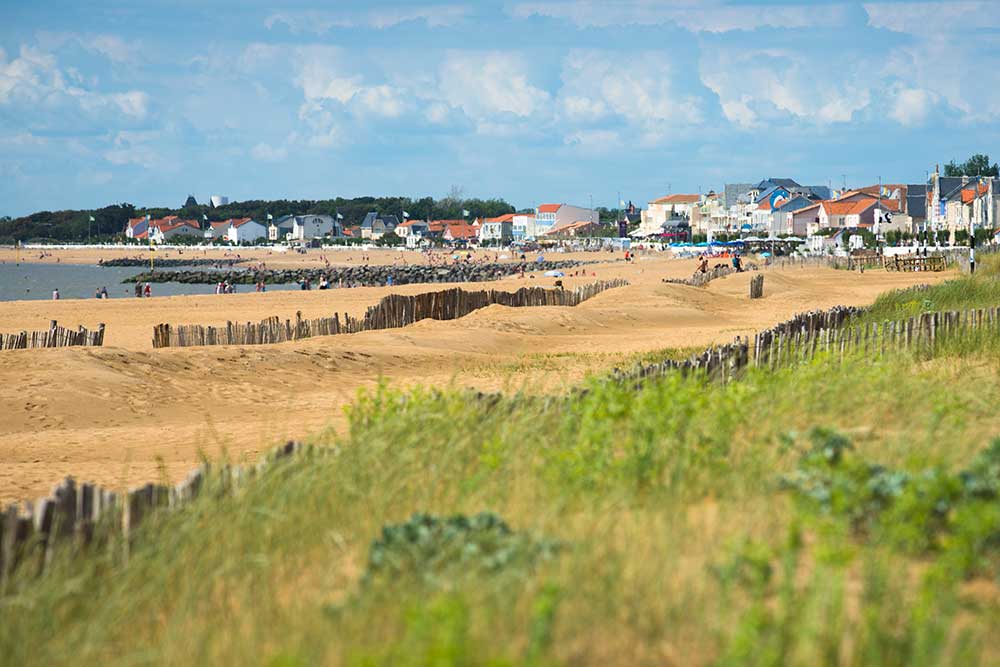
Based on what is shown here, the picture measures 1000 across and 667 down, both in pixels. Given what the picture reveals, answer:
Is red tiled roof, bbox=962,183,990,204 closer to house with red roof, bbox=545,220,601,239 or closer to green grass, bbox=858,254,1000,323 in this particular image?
green grass, bbox=858,254,1000,323

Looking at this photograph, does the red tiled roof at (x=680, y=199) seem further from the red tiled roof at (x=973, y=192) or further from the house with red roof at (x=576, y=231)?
the red tiled roof at (x=973, y=192)

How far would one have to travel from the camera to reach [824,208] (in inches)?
5079

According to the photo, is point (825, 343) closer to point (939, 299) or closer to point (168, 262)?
point (939, 299)

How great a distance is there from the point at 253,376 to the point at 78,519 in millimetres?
13321

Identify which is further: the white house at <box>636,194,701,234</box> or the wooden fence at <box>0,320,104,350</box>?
the white house at <box>636,194,701,234</box>

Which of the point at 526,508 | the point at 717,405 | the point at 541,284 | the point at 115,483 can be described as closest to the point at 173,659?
the point at 526,508

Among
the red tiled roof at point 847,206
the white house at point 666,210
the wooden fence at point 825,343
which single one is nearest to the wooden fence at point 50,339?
the wooden fence at point 825,343

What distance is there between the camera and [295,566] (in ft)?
18.8

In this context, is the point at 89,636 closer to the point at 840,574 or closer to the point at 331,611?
the point at 331,611

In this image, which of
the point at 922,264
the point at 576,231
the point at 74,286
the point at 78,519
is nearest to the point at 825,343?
the point at 78,519

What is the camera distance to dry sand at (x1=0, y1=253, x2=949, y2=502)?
519 inches

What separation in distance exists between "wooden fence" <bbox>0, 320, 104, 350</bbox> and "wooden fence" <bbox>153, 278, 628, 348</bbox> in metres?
1.15

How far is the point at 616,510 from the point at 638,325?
24.9 meters

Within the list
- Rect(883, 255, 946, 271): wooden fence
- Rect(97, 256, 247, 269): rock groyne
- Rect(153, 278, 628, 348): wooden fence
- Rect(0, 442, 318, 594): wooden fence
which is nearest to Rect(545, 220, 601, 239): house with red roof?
Rect(97, 256, 247, 269): rock groyne
